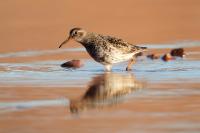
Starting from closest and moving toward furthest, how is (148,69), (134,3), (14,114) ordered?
(14,114), (148,69), (134,3)

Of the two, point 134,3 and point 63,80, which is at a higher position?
point 134,3

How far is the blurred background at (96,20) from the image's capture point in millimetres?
18031

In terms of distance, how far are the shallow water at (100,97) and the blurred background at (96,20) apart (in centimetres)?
300

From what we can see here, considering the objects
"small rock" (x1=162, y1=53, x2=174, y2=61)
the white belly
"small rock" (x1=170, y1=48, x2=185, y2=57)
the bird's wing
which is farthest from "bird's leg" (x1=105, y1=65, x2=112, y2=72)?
"small rock" (x1=170, y1=48, x2=185, y2=57)

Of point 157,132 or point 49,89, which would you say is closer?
point 157,132

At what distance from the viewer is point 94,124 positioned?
30.1 feet

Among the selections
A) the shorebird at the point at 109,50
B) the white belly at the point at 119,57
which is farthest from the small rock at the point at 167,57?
the white belly at the point at 119,57

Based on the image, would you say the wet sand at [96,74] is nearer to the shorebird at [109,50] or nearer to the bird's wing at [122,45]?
the shorebird at [109,50]

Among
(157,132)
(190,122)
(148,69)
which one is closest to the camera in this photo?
(157,132)

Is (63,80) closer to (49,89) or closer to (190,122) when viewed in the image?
(49,89)

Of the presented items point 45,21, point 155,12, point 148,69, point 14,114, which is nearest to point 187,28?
point 155,12

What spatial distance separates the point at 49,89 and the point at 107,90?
88 centimetres

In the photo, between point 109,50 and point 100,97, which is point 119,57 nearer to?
point 109,50

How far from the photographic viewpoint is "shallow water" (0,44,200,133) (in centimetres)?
919
